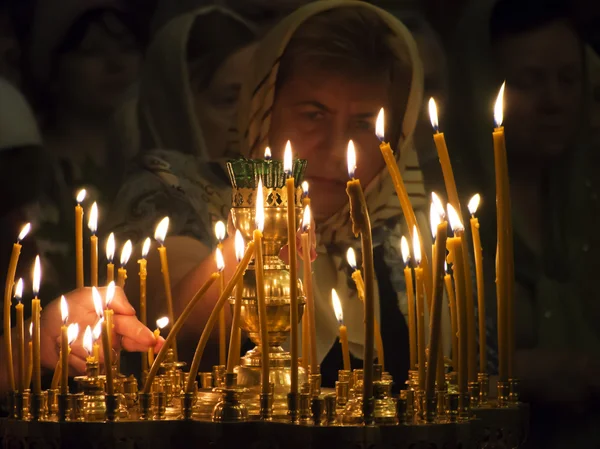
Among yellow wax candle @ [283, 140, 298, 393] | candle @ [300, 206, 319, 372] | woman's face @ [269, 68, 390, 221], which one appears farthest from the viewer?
woman's face @ [269, 68, 390, 221]

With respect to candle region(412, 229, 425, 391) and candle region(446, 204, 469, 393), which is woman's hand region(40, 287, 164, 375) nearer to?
candle region(412, 229, 425, 391)

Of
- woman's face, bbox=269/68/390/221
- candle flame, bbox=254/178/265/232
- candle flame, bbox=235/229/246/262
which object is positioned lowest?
candle flame, bbox=235/229/246/262

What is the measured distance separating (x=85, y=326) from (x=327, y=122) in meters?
1.54

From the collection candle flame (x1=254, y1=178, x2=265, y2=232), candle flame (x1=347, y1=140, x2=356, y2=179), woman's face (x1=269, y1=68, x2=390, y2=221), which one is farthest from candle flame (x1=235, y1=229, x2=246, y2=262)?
woman's face (x1=269, y1=68, x2=390, y2=221)

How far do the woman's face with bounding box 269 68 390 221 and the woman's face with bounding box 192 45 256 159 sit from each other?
15 centimetres

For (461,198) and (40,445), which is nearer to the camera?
(40,445)

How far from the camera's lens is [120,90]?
162 inches

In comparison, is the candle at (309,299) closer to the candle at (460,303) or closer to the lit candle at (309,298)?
the lit candle at (309,298)

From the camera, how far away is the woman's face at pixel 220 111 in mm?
4121

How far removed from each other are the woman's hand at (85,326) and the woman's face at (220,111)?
3.55 ft

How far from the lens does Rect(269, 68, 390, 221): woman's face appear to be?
4.11m

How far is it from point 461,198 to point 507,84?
46 centimetres

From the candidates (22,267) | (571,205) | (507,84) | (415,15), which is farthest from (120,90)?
(571,205)

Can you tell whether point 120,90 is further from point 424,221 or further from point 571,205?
point 571,205
